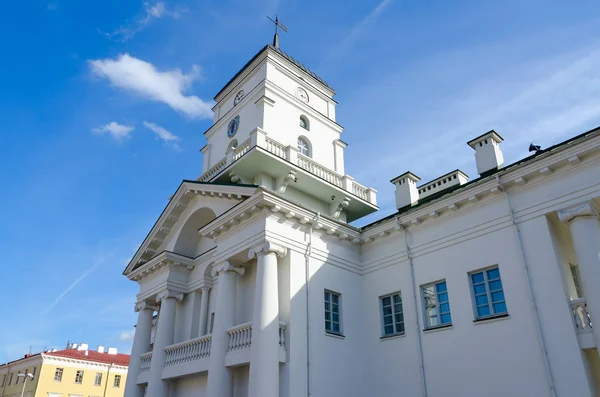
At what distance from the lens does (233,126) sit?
21094 millimetres

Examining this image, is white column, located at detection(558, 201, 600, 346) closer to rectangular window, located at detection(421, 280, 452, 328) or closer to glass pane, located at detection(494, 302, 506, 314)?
glass pane, located at detection(494, 302, 506, 314)

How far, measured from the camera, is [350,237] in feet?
51.0

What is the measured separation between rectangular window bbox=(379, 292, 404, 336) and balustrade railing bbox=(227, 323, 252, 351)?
4.27 meters

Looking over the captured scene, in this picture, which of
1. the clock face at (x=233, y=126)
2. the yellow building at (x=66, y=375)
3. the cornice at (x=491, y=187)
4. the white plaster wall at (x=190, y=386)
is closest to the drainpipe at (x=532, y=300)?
the cornice at (x=491, y=187)

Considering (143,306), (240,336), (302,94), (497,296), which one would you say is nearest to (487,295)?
(497,296)

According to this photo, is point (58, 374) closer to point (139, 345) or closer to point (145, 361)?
point (139, 345)

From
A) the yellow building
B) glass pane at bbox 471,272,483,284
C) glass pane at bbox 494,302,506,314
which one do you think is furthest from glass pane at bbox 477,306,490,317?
the yellow building

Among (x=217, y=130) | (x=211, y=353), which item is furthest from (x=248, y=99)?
(x=211, y=353)

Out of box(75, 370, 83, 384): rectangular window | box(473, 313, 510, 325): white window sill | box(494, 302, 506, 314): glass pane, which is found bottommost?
box(473, 313, 510, 325): white window sill

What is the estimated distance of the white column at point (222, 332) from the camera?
12914mm

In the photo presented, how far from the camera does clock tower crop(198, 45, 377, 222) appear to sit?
54.0 feet

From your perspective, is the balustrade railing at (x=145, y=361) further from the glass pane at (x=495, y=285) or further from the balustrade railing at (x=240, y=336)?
the glass pane at (x=495, y=285)

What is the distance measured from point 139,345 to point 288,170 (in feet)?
30.0

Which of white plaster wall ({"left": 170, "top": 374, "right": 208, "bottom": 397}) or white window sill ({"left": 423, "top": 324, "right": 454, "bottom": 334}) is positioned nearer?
white window sill ({"left": 423, "top": 324, "right": 454, "bottom": 334})
